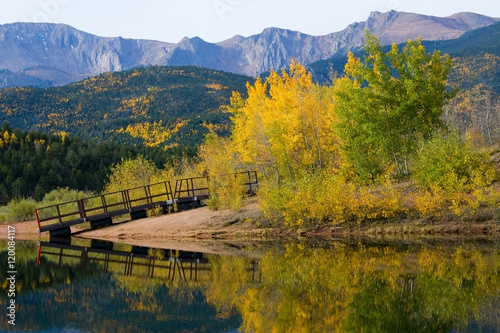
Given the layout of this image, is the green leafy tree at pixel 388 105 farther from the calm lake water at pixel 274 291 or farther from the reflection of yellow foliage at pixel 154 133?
the reflection of yellow foliage at pixel 154 133

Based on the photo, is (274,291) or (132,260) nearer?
(274,291)

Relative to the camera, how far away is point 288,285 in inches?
677

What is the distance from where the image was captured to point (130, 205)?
134ft

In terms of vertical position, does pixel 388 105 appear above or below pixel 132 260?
above

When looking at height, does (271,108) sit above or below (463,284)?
above

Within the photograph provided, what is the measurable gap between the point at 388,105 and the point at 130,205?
19.0 metres

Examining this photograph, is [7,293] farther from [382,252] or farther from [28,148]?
[28,148]

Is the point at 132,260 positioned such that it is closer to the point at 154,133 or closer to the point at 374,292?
the point at 374,292

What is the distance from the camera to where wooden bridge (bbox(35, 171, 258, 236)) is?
3812 cm

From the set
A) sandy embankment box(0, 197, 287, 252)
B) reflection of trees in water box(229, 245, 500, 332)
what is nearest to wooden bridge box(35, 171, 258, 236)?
sandy embankment box(0, 197, 287, 252)

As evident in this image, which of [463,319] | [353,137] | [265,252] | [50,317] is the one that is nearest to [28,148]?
[353,137]

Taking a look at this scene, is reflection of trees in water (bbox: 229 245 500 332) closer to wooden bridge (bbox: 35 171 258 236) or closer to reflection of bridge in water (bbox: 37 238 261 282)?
reflection of bridge in water (bbox: 37 238 261 282)

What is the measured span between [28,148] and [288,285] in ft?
255

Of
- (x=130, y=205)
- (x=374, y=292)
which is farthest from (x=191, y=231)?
(x=374, y=292)
